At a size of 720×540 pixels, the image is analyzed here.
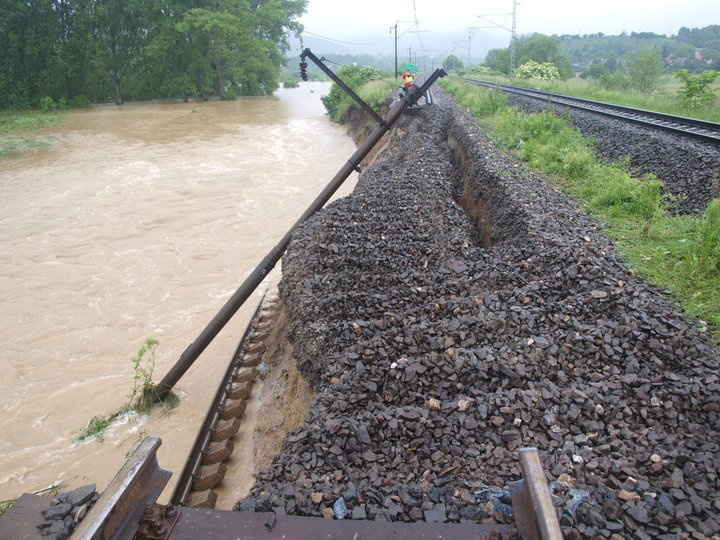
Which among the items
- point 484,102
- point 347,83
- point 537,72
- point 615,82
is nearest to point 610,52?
point 537,72

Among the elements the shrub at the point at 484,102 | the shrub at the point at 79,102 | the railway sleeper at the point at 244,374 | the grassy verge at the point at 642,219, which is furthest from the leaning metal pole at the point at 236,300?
the shrub at the point at 79,102

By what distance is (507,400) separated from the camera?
3354 millimetres

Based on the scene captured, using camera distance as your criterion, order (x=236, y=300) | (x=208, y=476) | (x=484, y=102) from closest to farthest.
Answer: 1. (x=208, y=476)
2. (x=236, y=300)
3. (x=484, y=102)

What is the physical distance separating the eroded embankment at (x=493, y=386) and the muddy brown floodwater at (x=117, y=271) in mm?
2421

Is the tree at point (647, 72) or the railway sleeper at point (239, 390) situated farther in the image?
the tree at point (647, 72)

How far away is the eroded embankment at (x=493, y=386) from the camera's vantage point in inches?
105

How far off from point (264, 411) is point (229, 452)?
2.26 feet

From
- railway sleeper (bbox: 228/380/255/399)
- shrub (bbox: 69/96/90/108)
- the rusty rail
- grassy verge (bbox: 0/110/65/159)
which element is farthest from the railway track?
shrub (bbox: 69/96/90/108)

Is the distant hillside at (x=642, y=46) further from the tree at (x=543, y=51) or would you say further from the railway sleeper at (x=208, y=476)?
the railway sleeper at (x=208, y=476)

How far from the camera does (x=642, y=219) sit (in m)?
6.53

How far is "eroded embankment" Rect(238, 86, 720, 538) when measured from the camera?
8.73 ft

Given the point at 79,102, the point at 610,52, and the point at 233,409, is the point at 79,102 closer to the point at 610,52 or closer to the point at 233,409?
the point at 233,409

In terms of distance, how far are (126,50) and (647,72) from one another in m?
47.1

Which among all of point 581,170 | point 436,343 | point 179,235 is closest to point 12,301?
point 179,235
